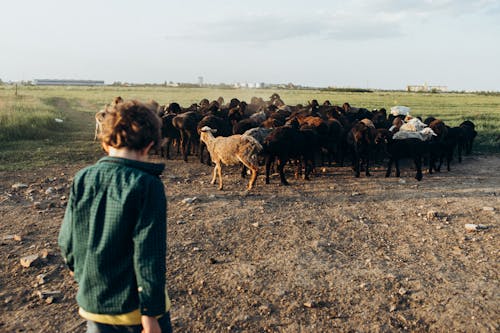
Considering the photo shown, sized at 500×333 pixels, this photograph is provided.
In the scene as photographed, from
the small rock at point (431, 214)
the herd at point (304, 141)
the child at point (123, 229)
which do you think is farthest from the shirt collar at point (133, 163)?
the herd at point (304, 141)

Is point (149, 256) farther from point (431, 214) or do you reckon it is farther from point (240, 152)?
point (240, 152)

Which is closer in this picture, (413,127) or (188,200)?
(188,200)

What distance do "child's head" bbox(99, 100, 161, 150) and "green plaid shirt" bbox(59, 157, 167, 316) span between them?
0.11 m

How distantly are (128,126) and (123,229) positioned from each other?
0.59 metres

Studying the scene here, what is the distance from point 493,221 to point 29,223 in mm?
8354

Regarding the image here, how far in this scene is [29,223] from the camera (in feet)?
24.7

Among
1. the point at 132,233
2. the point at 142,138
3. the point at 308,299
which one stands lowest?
the point at 308,299

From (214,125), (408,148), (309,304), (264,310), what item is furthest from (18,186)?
(408,148)

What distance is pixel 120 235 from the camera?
245cm

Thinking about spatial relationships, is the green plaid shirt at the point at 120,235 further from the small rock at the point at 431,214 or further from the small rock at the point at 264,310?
the small rock at the point at 431,214

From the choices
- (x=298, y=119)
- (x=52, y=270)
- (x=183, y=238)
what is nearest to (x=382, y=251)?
(x=183, y=238)

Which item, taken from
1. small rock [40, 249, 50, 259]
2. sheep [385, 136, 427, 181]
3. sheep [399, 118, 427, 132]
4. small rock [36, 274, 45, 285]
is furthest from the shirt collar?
sheep [399, 118, 427, 132]

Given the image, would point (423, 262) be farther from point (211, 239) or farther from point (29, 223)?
point (29, 223)

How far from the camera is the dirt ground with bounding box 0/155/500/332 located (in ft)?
15.5
